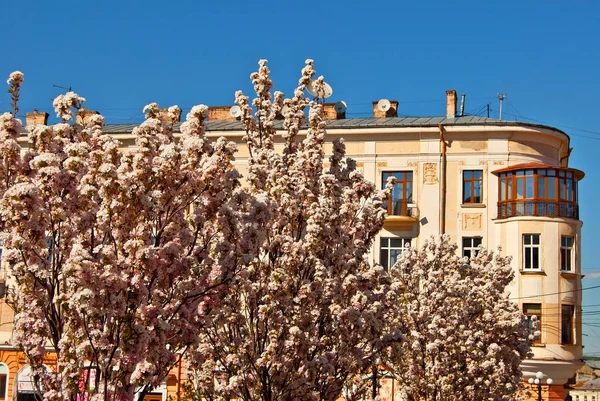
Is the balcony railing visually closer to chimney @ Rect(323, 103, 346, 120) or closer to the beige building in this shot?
the beige building

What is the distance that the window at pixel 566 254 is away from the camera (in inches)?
1396

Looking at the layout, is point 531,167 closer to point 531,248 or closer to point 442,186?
point 531,248

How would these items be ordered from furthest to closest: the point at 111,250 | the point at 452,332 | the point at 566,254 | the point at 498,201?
the point at 498,201
the point at 566,254
the point at 452,332
the point at 111,250

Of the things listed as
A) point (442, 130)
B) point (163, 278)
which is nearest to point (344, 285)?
point (163, 278)

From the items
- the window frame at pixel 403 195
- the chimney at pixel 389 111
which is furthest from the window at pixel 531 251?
the chimney at pixel 389 111

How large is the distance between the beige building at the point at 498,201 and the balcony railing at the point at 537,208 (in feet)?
0.12

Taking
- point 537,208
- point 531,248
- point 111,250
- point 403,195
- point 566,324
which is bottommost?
point 566,324

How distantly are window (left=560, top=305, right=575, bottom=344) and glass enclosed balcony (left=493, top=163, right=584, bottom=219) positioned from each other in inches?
142

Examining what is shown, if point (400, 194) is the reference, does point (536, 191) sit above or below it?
above

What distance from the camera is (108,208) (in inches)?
430

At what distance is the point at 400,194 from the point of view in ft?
121

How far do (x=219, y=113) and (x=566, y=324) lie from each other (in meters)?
17.6

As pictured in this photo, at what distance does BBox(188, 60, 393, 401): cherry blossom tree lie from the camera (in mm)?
13461

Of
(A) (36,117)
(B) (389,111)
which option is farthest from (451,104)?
(A) (36,117)
